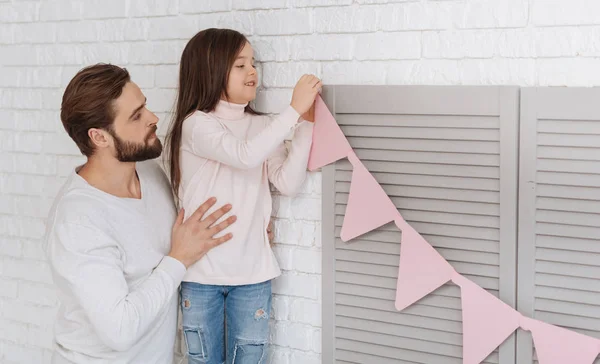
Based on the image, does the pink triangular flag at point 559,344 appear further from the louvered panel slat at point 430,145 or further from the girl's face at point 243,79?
the girl's face at point 243,79

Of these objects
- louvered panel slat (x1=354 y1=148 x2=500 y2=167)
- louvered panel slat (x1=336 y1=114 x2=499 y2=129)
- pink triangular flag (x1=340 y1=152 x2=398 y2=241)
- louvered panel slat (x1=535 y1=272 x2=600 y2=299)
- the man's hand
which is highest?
louvered panel slat (x1=336 y1=114 x2=499 y2=129)

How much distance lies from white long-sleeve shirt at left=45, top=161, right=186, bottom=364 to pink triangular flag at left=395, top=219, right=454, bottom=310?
20.4 inches

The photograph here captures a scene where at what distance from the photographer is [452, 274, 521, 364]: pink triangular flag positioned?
1594mm

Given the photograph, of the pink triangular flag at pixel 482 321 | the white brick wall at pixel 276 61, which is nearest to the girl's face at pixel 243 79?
the white brick wall at pixel 276 61

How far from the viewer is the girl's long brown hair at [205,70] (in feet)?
5.85

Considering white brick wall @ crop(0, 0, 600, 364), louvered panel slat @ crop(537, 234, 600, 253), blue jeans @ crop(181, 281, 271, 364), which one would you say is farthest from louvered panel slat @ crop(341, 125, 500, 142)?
blue jeans @ crop(181, 281, 271, 364)

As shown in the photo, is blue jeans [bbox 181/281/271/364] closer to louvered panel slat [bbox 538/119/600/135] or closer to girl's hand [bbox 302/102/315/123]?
girl's hand [bbox 302/102/315/123]

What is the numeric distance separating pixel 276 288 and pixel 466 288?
53 centimetres

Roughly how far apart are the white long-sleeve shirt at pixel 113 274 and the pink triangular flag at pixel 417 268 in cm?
52

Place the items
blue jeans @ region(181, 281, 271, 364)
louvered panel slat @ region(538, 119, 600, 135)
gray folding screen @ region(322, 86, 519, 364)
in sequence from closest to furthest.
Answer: louvered panel slat @ region(538, 119, 600, 135) < gray folding screen @ region(322, 86, 519, 364) < blue jeans @ region(181, 281, 271, 364)

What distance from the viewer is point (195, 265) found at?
184cm

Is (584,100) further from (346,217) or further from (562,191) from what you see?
(346,217)

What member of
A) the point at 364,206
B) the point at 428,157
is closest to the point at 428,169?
the point at 428,157

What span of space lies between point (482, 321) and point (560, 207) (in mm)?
297
